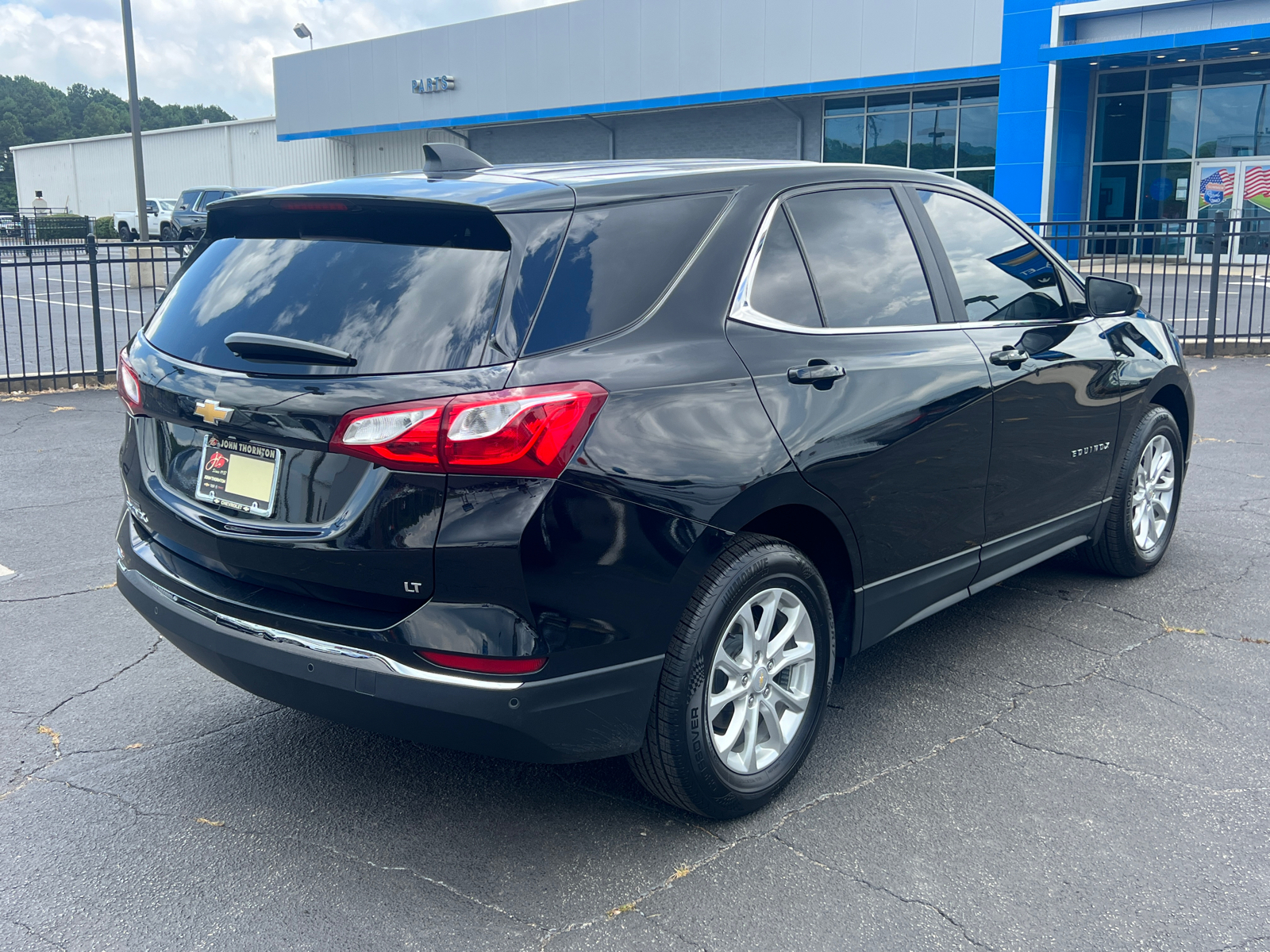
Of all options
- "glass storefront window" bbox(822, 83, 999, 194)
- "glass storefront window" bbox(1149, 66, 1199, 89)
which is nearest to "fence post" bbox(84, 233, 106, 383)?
"glass storefront window" bbox(822, 83, 999, 194)

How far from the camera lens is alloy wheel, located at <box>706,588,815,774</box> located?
3137mm

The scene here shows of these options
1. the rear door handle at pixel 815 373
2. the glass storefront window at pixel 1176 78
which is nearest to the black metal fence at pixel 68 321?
the rear door handle at pixel 815 373

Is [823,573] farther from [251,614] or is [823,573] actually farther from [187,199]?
[187,199]

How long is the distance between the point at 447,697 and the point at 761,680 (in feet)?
3.14

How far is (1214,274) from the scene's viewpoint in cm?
1271

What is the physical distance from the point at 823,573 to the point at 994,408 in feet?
3.24

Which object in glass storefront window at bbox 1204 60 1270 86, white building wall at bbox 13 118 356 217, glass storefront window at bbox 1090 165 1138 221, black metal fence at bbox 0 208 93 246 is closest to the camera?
glass storefront window at bbox 1204 60 1270 86

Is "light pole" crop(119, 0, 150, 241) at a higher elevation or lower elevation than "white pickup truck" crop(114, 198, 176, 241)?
higher

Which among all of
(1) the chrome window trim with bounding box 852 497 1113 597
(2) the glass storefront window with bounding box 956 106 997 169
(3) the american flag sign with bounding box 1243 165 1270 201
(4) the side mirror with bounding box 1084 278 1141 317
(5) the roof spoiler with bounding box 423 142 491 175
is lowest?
(1) the chrome window trim with bounding box 852 497 1113 597

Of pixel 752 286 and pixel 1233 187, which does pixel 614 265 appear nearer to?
pixel 752 286

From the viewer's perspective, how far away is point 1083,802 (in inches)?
131

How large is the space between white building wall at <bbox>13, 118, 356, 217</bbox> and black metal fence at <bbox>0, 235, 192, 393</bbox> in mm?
27426

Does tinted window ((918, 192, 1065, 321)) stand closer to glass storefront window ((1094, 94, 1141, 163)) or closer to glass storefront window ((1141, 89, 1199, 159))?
glass storefront window ((1141, 89, 1199, 159))

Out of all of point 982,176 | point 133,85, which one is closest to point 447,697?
point 133,85
